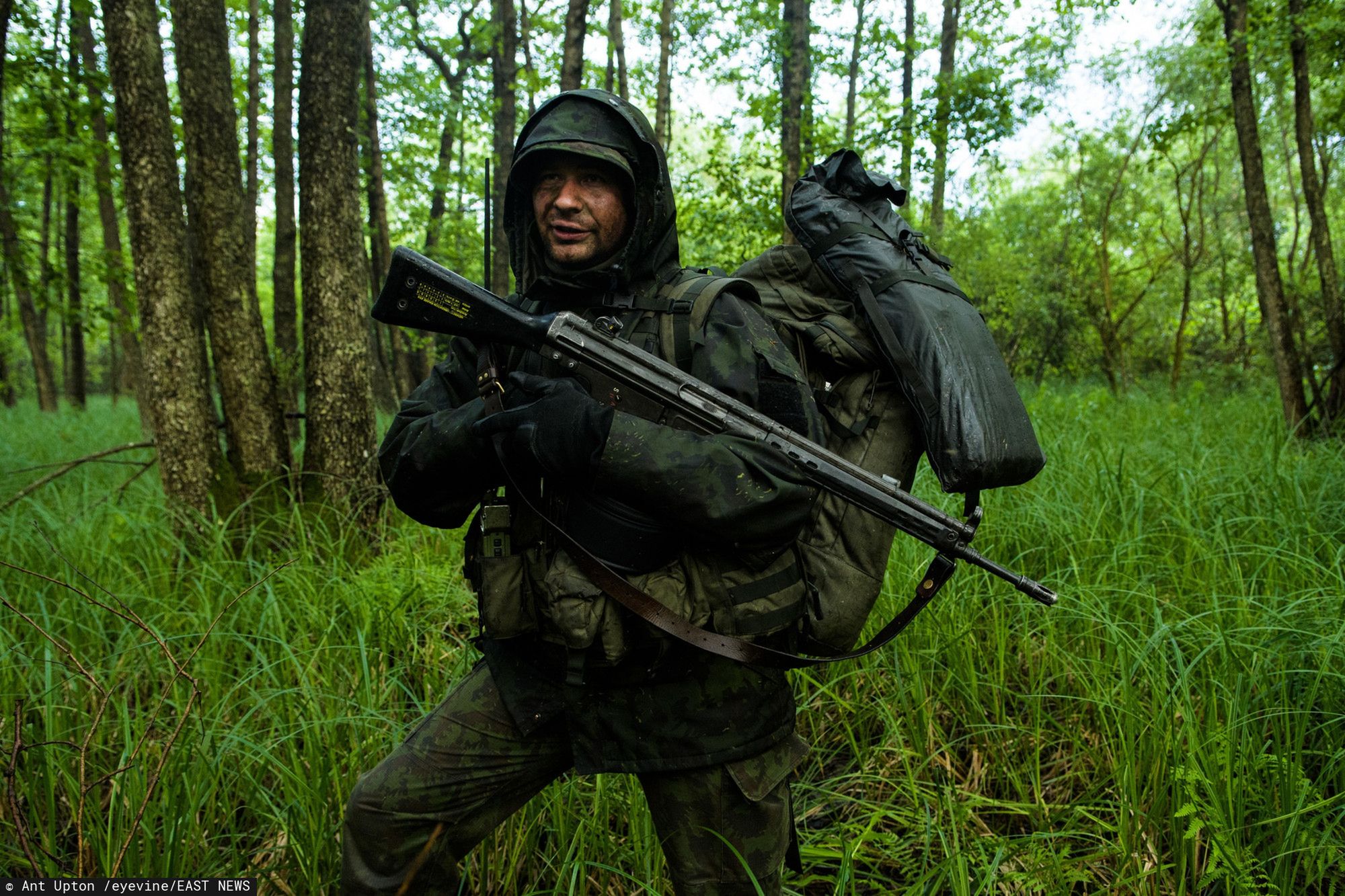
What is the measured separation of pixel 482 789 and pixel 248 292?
370cm

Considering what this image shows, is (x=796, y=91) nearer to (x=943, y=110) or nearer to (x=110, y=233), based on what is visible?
(x=943, y=110)

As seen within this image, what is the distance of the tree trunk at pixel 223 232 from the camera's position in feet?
12.8

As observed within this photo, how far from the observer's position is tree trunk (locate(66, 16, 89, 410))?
5746mm

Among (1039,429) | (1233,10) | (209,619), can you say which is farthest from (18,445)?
(1233,10)

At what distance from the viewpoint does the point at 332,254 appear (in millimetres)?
3986

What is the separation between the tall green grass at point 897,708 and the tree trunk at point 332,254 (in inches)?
14.8

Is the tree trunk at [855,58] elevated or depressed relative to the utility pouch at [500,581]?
elevated

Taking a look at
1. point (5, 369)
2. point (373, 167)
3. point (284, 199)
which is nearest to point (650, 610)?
point (284, 199)

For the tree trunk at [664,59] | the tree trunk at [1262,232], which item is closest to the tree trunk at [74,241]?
the tree trunk at [664,59]

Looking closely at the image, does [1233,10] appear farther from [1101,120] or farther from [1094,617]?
[1101,120]

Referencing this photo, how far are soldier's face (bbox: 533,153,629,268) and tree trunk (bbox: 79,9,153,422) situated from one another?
10.1 feet

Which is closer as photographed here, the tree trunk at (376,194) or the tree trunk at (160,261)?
the tree trunk at (160,261)

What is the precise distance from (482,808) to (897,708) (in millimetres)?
1653

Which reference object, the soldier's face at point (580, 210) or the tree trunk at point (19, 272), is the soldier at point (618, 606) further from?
the tree trunk at point (19, 272)
